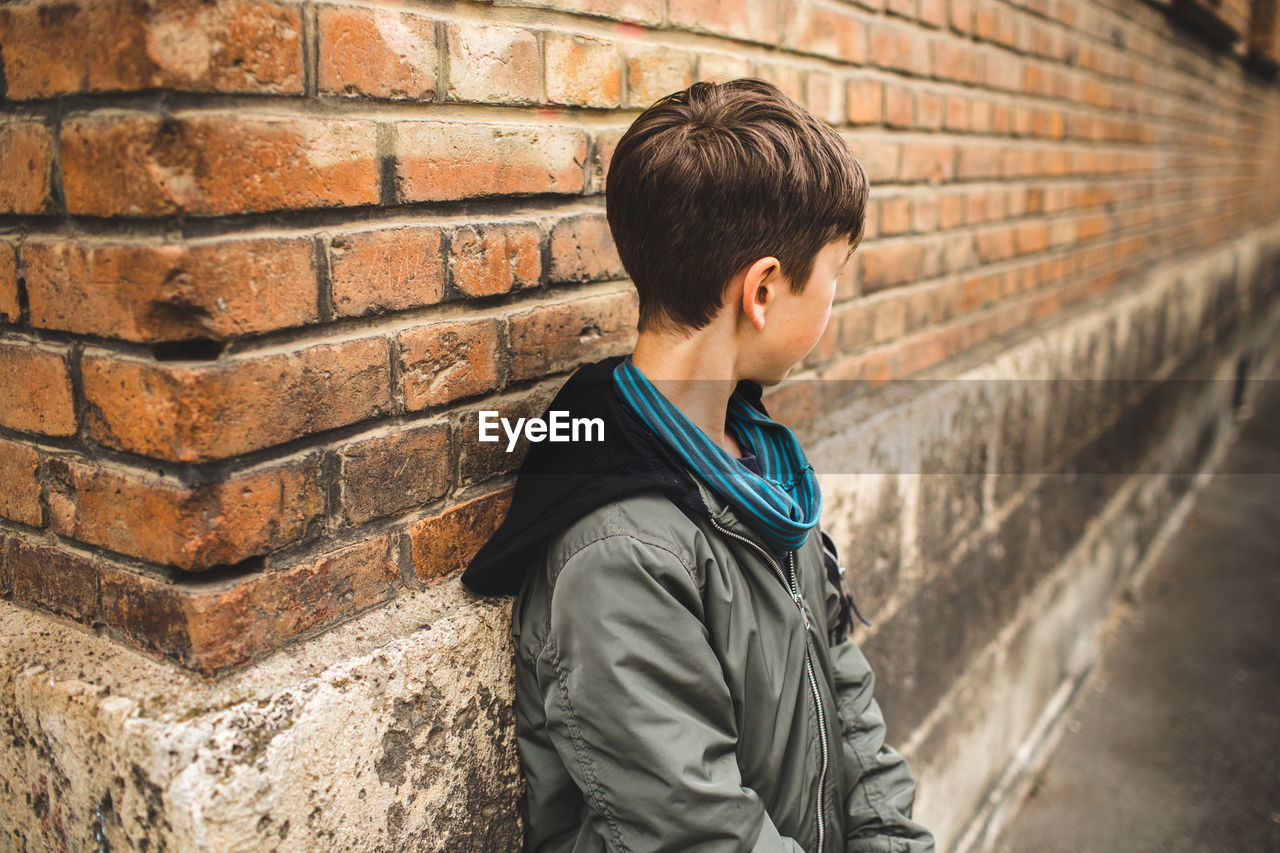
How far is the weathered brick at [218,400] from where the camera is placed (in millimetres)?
935

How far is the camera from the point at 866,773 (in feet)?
4.99

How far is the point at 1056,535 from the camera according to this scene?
3562 mm

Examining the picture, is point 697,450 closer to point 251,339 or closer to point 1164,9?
point 251,339

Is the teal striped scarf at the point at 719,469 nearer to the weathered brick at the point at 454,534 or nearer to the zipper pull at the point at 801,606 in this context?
the zipper pull at the point at 801,606

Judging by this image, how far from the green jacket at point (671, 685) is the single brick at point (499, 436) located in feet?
0.48

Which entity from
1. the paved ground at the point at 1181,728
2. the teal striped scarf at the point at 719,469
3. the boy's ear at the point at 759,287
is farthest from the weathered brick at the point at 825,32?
the paved ground at the point at 1181,728

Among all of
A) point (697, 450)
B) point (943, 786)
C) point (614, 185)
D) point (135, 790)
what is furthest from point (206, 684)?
point (943, 786)

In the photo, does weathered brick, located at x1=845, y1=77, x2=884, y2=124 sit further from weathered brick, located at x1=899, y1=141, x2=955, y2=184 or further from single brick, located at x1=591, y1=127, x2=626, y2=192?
single brick, located at x1=591, y1=127, x2=626, y2=192

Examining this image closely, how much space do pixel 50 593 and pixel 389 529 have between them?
1.34ft

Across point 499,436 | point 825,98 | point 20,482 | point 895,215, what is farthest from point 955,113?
point 20,482

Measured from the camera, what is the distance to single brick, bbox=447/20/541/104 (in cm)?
116

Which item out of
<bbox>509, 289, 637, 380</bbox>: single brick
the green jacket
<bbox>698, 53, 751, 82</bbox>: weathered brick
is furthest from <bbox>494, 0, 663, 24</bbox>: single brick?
the green jacket

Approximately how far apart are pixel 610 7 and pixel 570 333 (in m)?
0.50

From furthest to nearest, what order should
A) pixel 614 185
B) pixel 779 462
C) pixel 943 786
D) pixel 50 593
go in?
pixel 943 786, pixel 779 462, pixel 614 185, pixel 50 593
